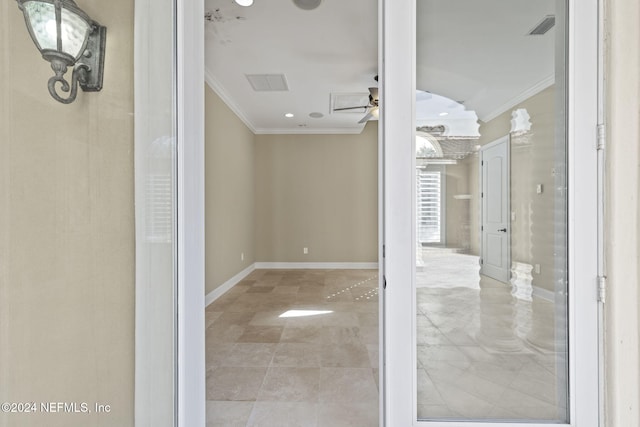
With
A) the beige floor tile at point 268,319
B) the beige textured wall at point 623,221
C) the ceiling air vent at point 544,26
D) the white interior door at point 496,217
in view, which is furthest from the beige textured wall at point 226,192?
the beige textured wall at point 623,221

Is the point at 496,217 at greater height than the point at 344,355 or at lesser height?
greater

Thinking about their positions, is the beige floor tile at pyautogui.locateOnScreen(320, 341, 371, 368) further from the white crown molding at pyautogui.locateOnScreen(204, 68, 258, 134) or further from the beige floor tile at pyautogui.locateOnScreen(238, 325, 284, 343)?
the white crown molding at pyautogui.locateOnScreen(204, 68, 258, 134)

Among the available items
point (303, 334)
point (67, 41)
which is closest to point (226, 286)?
point (303, 334)

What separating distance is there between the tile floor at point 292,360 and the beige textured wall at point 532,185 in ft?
4.27

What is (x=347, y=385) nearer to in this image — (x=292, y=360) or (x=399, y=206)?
(x=292, y=360)

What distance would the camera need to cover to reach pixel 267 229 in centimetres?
666

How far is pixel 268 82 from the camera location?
13.7 feet

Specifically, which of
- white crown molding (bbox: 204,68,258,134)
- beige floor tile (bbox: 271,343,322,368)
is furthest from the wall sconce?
white crown molding (bbox: 204,68,258,134)

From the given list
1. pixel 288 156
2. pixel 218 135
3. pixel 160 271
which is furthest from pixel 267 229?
pixel 160 271

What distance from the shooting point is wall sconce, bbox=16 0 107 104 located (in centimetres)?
88

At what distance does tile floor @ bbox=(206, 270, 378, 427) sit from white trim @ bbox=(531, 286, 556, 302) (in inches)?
46.1

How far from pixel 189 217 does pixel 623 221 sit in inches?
76.9

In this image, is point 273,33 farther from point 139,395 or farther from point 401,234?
point 139,395

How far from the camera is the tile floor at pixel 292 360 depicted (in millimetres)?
1843
